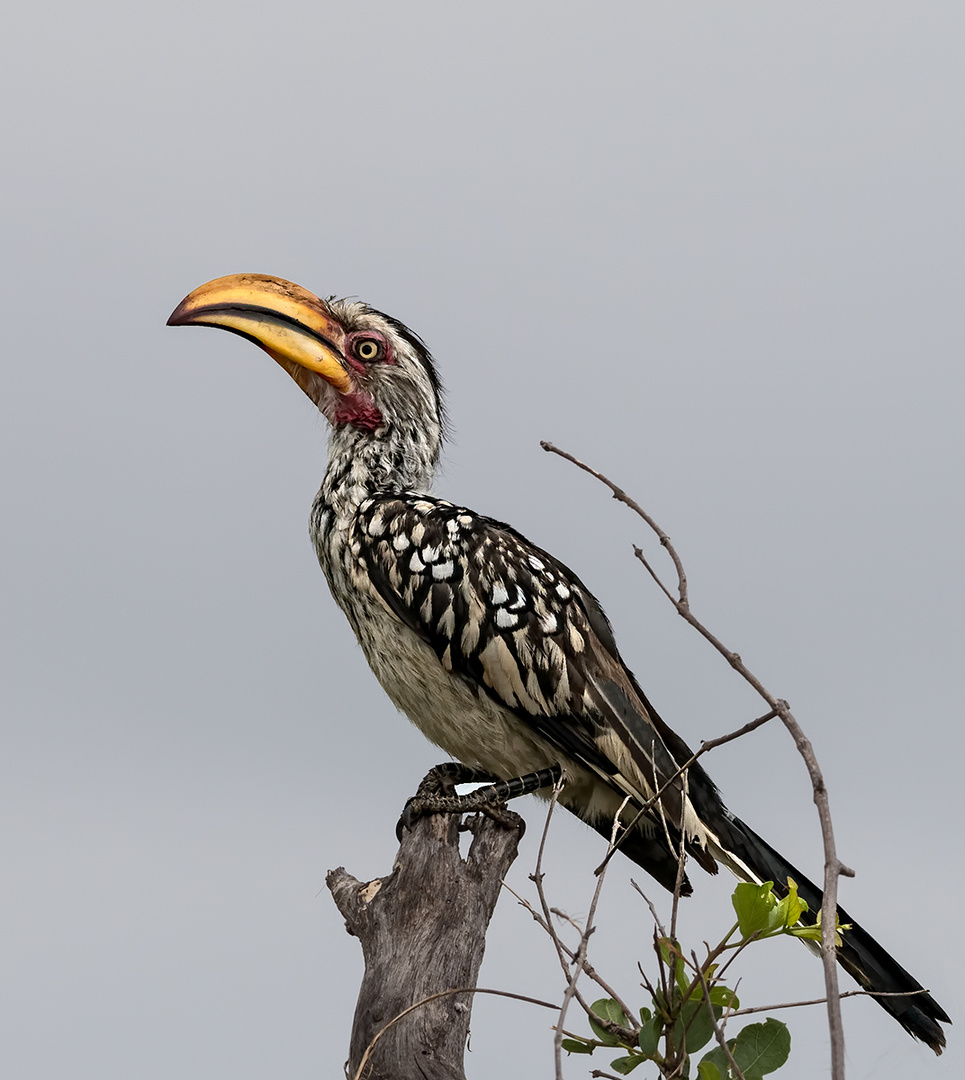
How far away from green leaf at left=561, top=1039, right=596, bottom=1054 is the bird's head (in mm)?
1947

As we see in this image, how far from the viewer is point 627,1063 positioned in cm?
254

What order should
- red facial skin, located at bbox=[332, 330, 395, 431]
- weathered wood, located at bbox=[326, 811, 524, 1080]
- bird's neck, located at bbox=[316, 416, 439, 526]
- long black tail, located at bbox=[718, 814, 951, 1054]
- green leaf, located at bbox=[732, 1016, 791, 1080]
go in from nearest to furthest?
green leaf, located at bbox=[732, 1016, 791, 1080]
weathered wood, located at bbox=[326, 811, 524, 1080]
long black tail, located at bbox=[718, 814, 951, 1054]
bird's neck, located at bbox=[316, 416, 439, 526]
red facial skin, located at bbox=[332, 330, 395, 431]

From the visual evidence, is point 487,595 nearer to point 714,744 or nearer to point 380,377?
point 380,377

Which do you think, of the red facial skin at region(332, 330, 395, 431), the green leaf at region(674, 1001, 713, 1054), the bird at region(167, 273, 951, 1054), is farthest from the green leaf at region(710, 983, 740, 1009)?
the red facial skin at region(332, 330, 395, 431)

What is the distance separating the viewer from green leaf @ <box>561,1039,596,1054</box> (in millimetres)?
2654

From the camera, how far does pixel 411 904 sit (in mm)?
3049

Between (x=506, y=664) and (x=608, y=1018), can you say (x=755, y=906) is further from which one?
(x=506, y=664)

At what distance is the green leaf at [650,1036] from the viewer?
2.50 metres

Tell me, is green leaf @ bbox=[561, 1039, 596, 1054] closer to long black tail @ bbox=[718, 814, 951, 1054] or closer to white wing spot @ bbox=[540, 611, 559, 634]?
long black tail @ bbox=[718, 814, 951, 1054]

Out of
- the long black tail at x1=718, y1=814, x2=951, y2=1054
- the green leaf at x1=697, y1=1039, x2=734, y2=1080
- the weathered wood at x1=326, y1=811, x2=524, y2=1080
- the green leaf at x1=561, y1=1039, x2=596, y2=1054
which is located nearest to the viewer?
the green leaf at x1=697, y1=1039, x2=734, y2=1080

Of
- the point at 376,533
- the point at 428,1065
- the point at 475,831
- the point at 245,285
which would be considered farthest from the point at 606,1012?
the point at 245,285

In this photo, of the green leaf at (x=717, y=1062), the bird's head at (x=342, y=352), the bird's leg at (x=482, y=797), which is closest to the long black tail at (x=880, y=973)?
the green leaf at (x=717, y=1062)

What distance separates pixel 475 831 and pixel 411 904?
0.29 meters

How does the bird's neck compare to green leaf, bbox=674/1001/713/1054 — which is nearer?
green leaf, bbox=674/1001/713/1054
